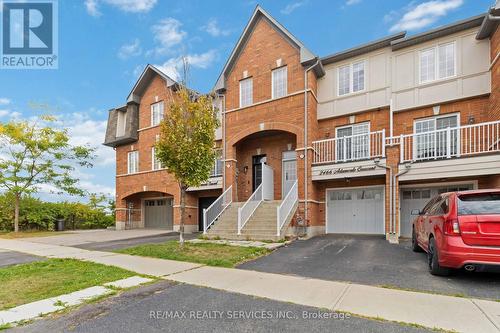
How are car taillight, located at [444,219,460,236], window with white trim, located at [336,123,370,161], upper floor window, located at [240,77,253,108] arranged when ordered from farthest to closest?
upper floor window, located at [240,77,253,108] → window with white trim, located at [336,123,370,161] → car taillight, located at [444,219,460,236]

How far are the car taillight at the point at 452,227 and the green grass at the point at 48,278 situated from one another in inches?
269

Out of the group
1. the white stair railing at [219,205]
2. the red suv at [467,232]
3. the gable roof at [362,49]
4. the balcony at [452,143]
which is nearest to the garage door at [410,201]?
the balcony at [452,143]

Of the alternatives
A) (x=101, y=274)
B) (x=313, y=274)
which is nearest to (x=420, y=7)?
(x=313, y=274)

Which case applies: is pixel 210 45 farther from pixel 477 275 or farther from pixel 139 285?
pixel 477 275

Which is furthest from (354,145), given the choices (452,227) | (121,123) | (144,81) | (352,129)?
(121,123)

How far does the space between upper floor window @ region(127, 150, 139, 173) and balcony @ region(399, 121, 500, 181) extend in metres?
17.5

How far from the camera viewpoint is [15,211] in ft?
62.7

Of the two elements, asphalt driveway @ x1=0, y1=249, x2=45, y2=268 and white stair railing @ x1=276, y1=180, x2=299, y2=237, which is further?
white stair railing @ x1=276, y1=180, x2=299, y2=237

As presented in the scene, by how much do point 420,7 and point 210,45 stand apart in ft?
32.3

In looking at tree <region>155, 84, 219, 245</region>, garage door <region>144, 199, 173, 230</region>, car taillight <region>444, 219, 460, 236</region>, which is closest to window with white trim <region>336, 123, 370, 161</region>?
tree <region>155, 84, 219, 245</region>

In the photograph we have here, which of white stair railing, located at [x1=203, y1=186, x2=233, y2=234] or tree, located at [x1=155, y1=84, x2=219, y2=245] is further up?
tree, located at [x1=155, y1=84, x2=219, y2=245]

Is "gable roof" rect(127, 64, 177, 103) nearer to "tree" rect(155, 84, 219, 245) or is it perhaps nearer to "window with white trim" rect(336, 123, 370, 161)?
"tree" rect(155, 84, 219, 245)

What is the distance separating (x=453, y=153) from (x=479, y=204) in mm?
7002

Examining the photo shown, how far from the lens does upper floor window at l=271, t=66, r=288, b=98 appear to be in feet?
50.3
